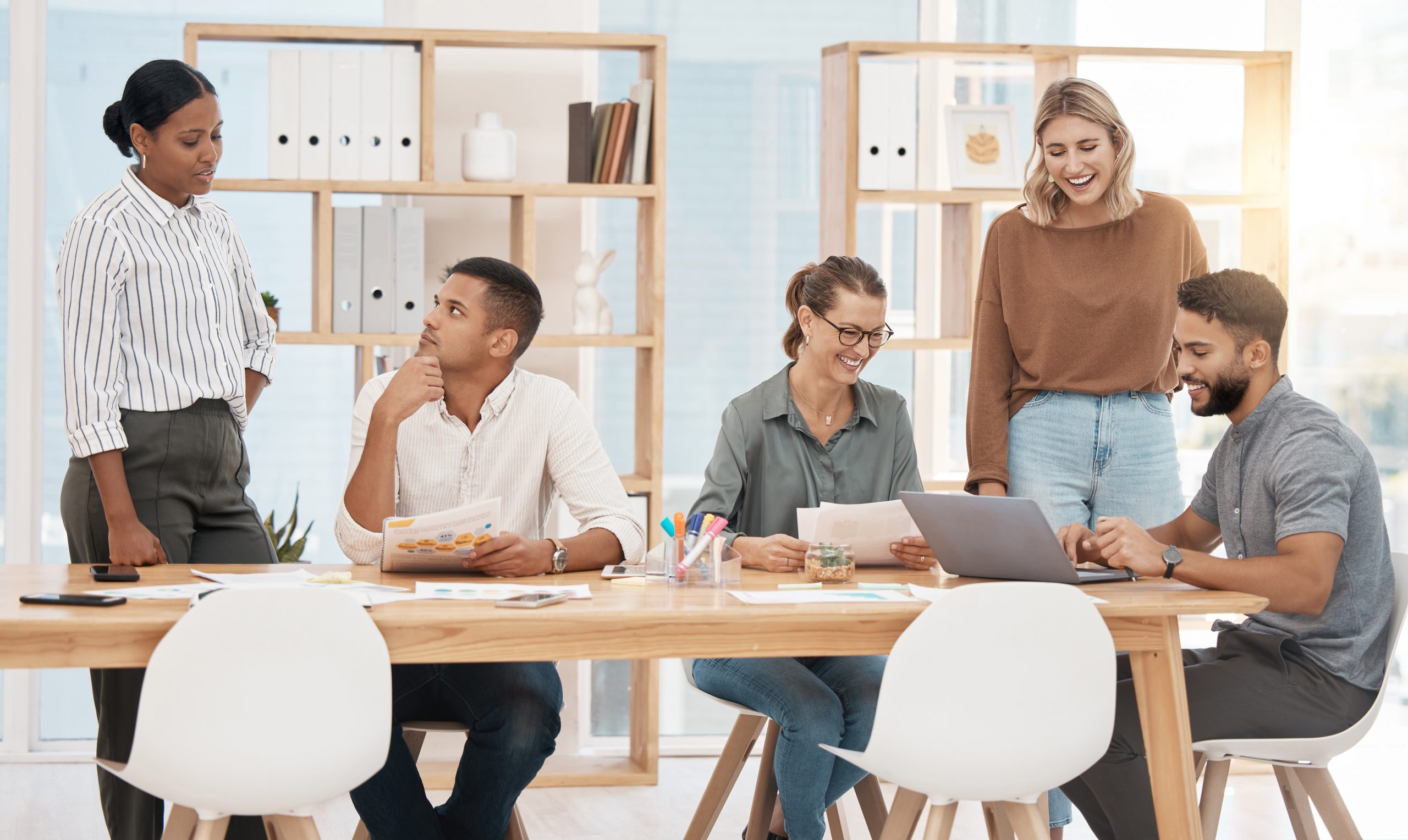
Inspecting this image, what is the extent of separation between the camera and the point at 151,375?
228cm

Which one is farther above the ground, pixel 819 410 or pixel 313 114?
pixel 313 114

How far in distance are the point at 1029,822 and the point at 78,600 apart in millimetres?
1352

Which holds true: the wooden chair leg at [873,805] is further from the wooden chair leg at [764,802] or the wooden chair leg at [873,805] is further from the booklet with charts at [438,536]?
the booklet with charts at [438,536]

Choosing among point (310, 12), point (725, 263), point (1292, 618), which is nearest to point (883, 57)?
point (725, 263)

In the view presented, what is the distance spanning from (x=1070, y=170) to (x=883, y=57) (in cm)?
128

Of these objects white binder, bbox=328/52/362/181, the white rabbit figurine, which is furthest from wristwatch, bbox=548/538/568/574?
white binder, bbox=328/52/362/181

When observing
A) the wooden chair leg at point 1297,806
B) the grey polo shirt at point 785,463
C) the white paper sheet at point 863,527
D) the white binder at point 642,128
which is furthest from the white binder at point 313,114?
the wooden chair leg at point 1297,806

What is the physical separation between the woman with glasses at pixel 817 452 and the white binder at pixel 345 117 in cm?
139

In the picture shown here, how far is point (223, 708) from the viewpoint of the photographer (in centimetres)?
154

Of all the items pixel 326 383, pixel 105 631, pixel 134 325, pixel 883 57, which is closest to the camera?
pixel 105 631

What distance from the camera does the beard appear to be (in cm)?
210

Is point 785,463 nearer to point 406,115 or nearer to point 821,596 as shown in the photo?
point 821,596

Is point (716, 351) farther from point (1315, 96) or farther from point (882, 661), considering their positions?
point (1315, 96)

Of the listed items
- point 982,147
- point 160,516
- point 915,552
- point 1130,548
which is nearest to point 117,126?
point 160,516
